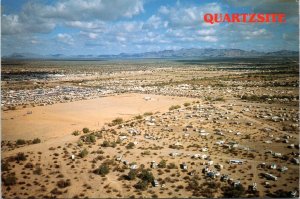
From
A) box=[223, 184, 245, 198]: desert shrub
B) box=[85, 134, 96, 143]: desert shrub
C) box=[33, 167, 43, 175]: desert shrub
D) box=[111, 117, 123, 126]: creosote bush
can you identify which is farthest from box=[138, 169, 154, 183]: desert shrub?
box=[111, 117, 123, 126]: creosote bush

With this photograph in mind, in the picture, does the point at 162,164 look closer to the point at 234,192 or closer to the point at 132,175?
the point at 132,175

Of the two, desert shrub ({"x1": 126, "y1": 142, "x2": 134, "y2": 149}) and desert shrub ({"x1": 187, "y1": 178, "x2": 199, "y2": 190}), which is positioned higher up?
desert shrub ({"x1": 126, "y1": 142, "x2": 134, "y2": 149})

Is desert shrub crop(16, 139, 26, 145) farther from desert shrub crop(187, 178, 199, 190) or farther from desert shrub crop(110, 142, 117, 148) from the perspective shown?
desert shrub crop(187, 178, 199, 190)

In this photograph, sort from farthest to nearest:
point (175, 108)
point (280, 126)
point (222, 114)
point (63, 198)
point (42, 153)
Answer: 1. point (175, 108)
2. point (222, 114)
3. point (280, 126)
4. point (42, 153)
5. point (63, 198)

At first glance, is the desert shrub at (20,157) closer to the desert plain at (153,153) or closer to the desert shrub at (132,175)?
the desert plain at (153,153)

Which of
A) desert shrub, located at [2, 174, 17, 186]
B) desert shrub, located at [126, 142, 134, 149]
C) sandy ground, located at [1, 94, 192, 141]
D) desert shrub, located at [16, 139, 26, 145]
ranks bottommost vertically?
desert shrub, located at [2, 174, 17, 186]

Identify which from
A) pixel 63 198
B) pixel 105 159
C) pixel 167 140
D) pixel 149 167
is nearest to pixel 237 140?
pixel 167 140

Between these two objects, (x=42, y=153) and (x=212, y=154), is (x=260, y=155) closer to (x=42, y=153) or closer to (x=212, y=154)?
(x=212, y=154)

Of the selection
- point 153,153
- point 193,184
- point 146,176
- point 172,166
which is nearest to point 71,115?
point 153,153
